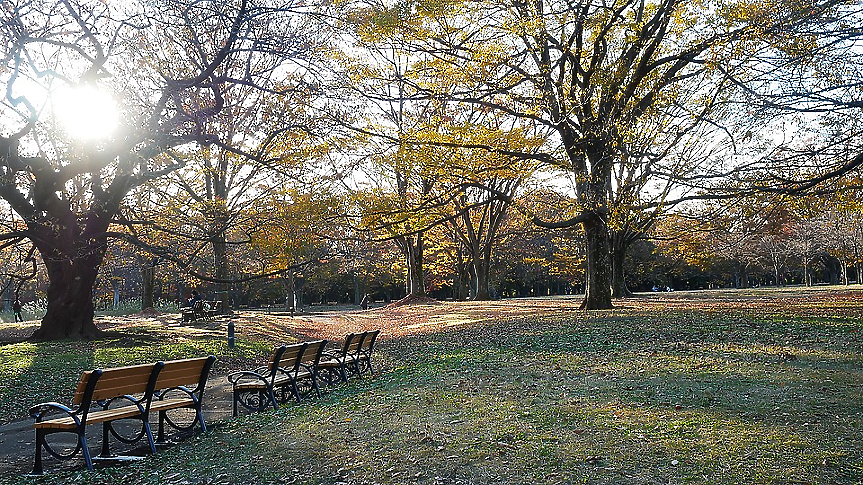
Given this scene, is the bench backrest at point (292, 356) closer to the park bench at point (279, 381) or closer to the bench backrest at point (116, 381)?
the park bench at point (279, 381)

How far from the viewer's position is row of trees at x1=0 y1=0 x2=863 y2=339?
1420 cm

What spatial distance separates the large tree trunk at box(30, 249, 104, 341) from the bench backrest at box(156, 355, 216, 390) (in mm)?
11090

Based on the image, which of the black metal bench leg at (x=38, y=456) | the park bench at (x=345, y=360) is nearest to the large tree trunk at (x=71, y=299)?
the park bench at (x=345, y=360)

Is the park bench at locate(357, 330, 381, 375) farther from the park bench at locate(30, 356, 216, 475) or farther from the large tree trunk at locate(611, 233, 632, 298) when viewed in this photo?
the large tree trunk at locate(611, 233, 632, 298)

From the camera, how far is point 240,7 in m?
13.4

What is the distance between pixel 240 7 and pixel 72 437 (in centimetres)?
878

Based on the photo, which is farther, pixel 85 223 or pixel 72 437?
pixel 85 223

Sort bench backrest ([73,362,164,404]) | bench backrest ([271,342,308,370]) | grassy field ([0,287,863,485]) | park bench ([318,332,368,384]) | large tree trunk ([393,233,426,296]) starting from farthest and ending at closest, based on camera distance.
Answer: large tree trunk ([393,233,426,296])
park bench ([318,332,368,384])
bench backrest ([271,342,308,370])
bench backrest ([73,362,164,404])
grassy field ([0,287,863,485])

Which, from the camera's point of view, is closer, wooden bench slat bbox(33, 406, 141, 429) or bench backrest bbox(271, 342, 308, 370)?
wooden bench slat bbox(33, 406, 141, 429)

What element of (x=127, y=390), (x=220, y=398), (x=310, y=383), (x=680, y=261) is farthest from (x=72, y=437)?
(x=680, y=261)

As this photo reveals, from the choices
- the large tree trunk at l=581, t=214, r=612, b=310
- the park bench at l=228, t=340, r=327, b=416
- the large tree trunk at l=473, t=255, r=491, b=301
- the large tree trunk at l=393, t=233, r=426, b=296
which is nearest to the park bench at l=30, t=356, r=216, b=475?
the park bench at l=228, t=340, r=327, b=416

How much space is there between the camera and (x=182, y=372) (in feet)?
26.0

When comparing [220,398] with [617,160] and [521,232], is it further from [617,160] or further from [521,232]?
[521,232]

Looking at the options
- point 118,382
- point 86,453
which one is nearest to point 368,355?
point 118,382
